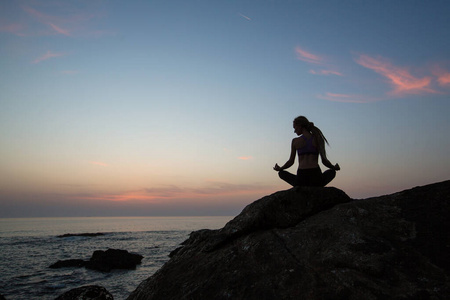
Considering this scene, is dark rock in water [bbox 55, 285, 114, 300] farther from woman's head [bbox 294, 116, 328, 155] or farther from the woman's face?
woman's head [bbox 294, 116, 328, 155]

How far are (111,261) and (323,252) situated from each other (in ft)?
101

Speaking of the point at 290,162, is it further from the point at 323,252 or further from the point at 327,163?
the point at 323,252

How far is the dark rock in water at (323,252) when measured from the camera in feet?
13.2

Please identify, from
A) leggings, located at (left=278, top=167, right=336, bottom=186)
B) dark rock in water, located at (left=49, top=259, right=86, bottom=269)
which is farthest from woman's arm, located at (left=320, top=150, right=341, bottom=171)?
dark rock in water, located at (left=49, top=259, right=86, bottom=269)

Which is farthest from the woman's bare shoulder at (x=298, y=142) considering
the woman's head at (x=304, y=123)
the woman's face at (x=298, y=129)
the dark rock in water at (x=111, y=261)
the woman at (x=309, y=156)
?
the dark rock in water at (x=111, y=261)

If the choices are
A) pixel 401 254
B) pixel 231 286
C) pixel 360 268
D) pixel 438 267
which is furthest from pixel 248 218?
pixel 438 267

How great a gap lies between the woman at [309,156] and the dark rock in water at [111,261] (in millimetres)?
27466

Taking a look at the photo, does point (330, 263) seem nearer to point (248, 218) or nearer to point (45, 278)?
point (248, 218)

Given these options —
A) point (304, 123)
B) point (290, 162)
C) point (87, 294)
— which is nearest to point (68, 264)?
point (87, 294)

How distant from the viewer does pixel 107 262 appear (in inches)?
1174

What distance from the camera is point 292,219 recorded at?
593cm

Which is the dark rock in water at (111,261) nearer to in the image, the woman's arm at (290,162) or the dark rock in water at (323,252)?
the dark rock in water at (323,252)

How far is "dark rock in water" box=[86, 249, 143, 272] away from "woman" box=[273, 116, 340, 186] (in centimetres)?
2747

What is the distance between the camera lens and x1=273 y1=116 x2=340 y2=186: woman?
24.0ft
